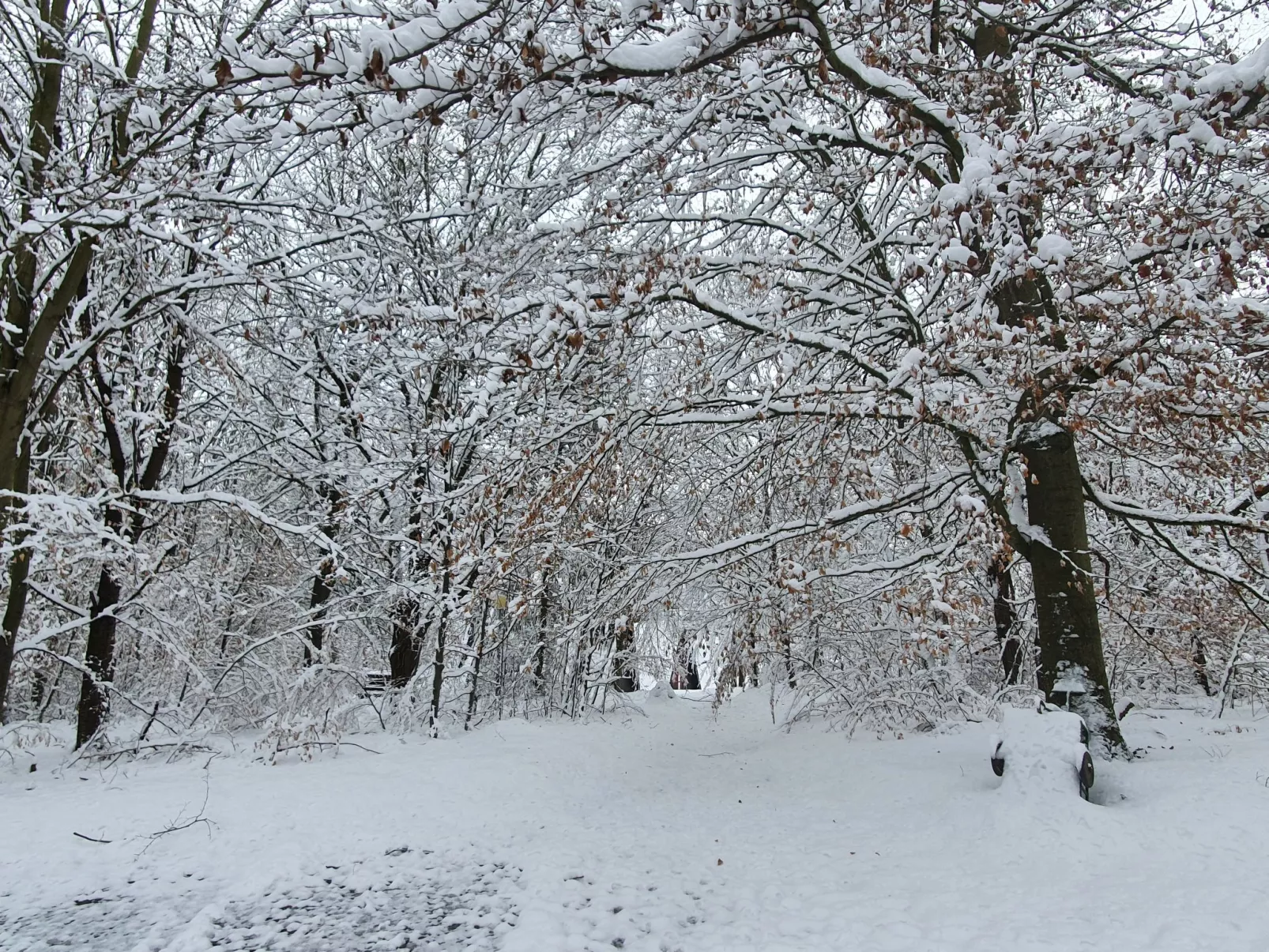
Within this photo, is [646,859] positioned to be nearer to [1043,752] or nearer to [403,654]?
[1043,752]

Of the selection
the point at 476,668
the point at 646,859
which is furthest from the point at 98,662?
the point at 646,859

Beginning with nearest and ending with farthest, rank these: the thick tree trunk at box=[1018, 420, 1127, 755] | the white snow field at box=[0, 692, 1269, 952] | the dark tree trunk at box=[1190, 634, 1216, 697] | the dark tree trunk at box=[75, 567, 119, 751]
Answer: the white snow field at box=[0, 692, 1269, 952] → the thick tree trunk at box=[1018, 420, 1127, 755] → the dark tree trunk at box=[75, 567, 119, 751] → the dark tree trunk at box=[1190, 634, 1216, 697]

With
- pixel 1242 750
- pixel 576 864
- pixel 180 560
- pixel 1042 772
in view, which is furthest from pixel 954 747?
pixel 180 560

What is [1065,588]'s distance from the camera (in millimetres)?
6270

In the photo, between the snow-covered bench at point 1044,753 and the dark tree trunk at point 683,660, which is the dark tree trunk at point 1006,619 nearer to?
the snow-covered bench at point 1044,753

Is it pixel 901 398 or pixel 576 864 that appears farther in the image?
pixel 901 398

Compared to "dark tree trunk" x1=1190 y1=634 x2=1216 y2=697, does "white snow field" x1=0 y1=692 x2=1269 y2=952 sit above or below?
below

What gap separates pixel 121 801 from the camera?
5969 millimetres

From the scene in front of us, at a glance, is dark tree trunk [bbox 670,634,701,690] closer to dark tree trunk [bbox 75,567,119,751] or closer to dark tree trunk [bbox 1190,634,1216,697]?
dark tree trunk [bbox 1190,634,1216,697]

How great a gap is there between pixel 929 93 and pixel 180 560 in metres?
10.3

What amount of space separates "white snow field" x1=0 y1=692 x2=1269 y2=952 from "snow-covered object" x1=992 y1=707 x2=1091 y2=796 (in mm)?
93

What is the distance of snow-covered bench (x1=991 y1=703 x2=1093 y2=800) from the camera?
5.04 meters

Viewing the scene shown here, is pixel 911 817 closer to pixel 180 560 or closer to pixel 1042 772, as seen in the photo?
pixel 1042 772

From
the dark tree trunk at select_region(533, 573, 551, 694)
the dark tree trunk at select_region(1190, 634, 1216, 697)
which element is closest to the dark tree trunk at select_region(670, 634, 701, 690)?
the dark tree trunk at select_region(533, 573, 551, 694)
